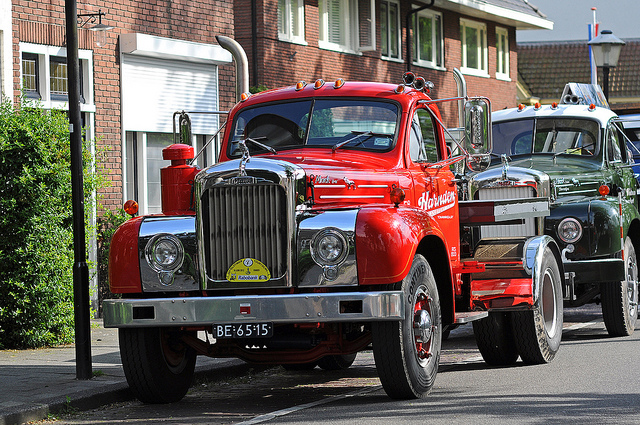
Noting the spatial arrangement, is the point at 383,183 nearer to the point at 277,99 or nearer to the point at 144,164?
the point at 277,99

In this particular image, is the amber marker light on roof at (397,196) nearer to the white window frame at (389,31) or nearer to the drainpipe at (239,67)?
the drainpipe at (239,67)

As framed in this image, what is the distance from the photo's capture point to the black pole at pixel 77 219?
385 inches

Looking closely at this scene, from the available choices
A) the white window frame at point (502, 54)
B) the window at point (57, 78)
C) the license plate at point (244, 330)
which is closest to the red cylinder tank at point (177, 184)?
the license plate at point (244, 330)

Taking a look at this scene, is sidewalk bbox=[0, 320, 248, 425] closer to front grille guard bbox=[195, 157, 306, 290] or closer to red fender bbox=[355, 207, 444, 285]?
front grille guard bbox=[195, 157, 306, 290]

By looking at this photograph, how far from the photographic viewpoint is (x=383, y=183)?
360 inches

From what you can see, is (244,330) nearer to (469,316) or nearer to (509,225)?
(469,316)

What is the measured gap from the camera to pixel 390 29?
2789 cm

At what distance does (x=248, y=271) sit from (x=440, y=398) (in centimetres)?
177

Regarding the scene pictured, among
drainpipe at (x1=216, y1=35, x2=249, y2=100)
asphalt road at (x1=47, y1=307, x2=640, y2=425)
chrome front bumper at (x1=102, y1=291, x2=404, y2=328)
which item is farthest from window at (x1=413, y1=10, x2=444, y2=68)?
chrome front bumper at (x1=102, y1=291, x2=404, y2=328)

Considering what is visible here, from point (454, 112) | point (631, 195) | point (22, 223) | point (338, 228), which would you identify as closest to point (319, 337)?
point (338, 228)

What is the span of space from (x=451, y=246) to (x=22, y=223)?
4652 millimetres

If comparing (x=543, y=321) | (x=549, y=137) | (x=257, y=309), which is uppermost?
(x=549, y=137)

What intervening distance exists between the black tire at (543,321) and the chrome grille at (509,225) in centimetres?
120

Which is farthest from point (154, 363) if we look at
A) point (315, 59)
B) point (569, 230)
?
point (315, 59)
